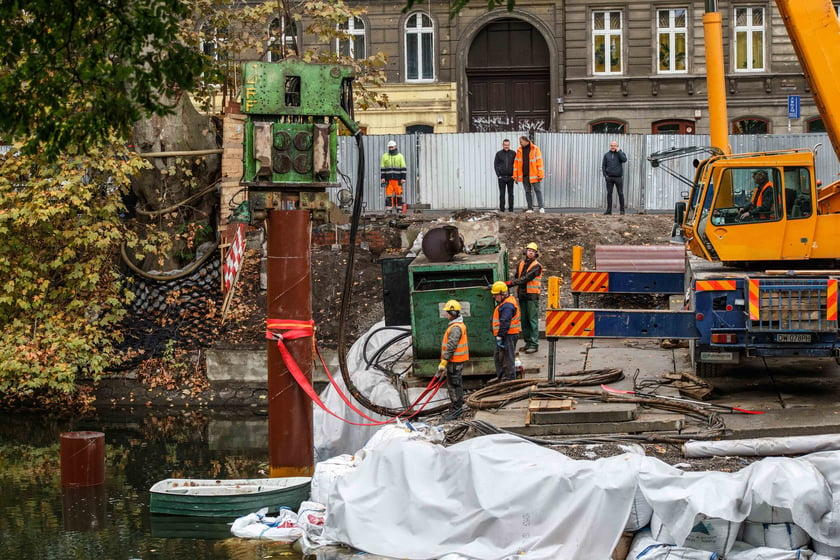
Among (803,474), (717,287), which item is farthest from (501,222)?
(803,474)

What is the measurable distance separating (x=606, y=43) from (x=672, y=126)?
3284mm

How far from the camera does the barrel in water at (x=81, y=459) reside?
13977 millimetres

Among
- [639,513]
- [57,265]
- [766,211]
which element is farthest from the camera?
[57,265]

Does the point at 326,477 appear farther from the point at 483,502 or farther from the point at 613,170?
the point at 613,170

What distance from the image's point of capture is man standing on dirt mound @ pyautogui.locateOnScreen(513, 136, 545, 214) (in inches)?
1002

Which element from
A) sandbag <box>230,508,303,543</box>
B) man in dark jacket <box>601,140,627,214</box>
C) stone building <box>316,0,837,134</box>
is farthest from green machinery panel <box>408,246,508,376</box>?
stone building <box>316,0,837,134</box>

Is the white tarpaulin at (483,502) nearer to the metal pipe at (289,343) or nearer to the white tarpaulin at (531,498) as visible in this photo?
the white tarpaulin at (531,498)

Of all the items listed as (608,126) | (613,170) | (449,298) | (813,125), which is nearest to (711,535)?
(449,298)

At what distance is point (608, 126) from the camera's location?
1375 inches

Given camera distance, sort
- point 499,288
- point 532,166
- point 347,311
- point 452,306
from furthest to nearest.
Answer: point 532,166
point 499,288
point 452,306
point 347,311

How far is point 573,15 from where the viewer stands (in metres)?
34.6

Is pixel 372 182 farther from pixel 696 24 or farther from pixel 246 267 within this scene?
pixel 696 24

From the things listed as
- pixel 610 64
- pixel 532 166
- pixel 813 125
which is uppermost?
pixel 610 64

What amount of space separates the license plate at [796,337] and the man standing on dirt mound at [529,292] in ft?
14.4
